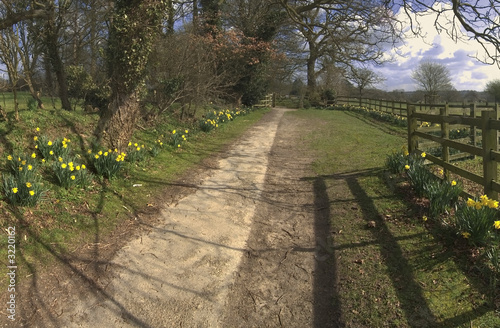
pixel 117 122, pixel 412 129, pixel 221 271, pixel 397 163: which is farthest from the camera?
pixel 117 122

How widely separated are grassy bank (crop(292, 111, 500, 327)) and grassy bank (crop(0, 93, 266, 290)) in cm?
299

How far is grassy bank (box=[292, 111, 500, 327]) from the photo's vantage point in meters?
2.82

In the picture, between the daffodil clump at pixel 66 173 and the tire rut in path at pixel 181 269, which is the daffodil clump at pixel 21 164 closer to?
the daffodil clump at pixel 66 173

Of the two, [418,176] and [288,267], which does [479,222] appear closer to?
[418,176]

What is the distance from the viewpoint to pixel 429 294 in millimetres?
3051

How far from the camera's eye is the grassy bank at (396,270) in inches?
111

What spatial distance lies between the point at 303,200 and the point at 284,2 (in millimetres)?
9098

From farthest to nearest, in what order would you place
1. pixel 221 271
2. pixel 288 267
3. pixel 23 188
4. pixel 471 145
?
pixel 471 145, pixel 23 188, pixel 288 267, pixel 221 271

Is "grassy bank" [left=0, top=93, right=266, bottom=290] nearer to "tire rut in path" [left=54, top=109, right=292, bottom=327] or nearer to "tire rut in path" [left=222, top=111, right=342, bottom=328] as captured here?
"tire rut in path" [left=54, top=109, right=292, bottom=327]

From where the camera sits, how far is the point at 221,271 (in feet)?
11.9

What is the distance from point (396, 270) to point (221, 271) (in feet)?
6.05

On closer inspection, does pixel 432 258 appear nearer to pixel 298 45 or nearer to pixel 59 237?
pixel 59 237

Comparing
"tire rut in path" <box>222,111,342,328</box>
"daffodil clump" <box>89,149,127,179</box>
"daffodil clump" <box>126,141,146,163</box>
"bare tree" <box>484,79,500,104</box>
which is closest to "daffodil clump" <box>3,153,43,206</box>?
"daffodil clump" <box>89,149,127,179</box>

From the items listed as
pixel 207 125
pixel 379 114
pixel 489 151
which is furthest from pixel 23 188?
pixel 379 114
